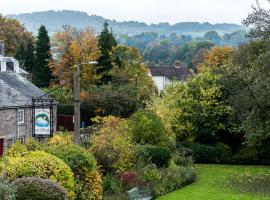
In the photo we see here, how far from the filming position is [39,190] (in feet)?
62.7

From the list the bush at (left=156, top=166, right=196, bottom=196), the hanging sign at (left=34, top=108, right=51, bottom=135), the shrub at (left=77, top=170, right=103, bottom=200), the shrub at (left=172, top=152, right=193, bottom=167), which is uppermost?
the hanging sign at (left=34, top=108, right=51, bottom=135)

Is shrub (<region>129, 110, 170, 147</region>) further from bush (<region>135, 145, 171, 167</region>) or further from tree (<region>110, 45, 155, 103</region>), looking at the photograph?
tree (<region>110, 45, 155, 103</region>)

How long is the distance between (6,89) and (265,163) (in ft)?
68.6

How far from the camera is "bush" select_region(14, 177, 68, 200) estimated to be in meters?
19.1

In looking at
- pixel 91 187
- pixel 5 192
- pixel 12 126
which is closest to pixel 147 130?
pixel 12 126

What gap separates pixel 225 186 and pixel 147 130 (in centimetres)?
703

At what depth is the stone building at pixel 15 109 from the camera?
42094 mm

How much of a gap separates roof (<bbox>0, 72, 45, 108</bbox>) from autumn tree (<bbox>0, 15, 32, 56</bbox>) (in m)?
38.6

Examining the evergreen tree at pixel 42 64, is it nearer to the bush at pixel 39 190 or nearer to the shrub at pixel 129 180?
the shrub at pixel 129 180

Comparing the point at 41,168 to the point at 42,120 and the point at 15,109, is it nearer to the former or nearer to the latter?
the point at 42,120

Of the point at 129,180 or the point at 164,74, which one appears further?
the point at 164,74

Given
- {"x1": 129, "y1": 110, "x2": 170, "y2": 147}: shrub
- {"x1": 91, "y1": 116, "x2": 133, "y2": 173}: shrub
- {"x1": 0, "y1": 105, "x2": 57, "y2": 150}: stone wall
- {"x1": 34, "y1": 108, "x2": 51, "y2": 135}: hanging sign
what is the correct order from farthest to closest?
{"x1": 0, "y1": 105, "x2": 57, "y2": 150}: stone wall
{"x1": 129, "y1": 110, "x2": 170, "y2": 147}: shrub
{"x1": 34, "y1": 108, "x2": 51, "y2": 135}: hanging sign
{"x1": 91, "y1": 116, "x2": 133, "y2": 173}: shrub

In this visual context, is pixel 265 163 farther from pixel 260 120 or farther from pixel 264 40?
pixel 264 40

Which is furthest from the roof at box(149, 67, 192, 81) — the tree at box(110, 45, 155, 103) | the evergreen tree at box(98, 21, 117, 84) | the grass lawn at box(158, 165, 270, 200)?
the grass lawn at box(158, 165, 270, 200)
